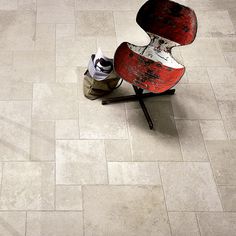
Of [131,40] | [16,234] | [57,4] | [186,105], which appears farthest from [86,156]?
[57,4]

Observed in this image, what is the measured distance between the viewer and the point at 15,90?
338cm

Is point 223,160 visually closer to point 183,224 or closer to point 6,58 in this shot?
point 183,224

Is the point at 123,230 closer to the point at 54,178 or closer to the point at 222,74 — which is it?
the point at 54,178

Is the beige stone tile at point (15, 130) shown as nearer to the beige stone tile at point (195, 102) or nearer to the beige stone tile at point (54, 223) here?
the beige stone tile at point (54, 223)

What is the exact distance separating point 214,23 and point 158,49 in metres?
1.27

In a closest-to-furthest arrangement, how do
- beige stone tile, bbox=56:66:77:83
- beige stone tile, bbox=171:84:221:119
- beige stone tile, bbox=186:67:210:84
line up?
beige stone tile, bbox=171:84:221:119, beige stone tile, bbox=56:66:77:83, beige stone tile, bbox=186:67:210:84

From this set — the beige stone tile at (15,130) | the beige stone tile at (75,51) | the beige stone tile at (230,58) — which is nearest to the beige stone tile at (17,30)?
the beige stone tile at (75,51)

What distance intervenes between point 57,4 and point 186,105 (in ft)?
6.20

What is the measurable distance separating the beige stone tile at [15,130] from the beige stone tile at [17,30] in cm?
73

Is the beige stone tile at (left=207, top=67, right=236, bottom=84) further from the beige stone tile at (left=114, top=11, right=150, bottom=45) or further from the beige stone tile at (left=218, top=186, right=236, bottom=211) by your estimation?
the beige stone tile at (left=218, top=186, right=236, bottom=211)

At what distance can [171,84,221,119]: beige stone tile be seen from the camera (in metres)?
3.40

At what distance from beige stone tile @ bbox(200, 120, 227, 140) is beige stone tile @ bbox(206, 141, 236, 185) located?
0.05 meters

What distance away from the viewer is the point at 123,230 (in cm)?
272

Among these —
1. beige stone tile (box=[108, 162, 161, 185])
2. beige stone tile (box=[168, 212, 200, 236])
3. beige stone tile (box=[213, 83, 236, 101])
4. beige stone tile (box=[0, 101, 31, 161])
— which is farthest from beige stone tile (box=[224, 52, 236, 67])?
beige stone tile (box=[0, 101, 31, 161])
